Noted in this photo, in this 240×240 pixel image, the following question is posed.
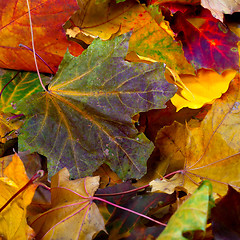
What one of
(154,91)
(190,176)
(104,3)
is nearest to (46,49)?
(104,3)

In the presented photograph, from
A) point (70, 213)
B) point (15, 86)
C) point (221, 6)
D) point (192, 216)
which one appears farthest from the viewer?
point (15, 86)

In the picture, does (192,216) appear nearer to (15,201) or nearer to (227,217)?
(227,217)

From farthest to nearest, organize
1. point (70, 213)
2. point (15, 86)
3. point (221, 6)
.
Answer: point (15, 86) → point (221, 6) → point (70, 213)

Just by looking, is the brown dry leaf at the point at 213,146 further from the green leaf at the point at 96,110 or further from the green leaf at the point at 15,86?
the green leaf at the point at 15,86

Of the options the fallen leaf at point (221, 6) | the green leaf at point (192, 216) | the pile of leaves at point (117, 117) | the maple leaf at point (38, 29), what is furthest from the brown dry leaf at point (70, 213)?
the fallen leaf at point (221, 6)

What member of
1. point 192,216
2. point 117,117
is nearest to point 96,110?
point 117,117

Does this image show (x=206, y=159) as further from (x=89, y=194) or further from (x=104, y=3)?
(x=104, y=3)
